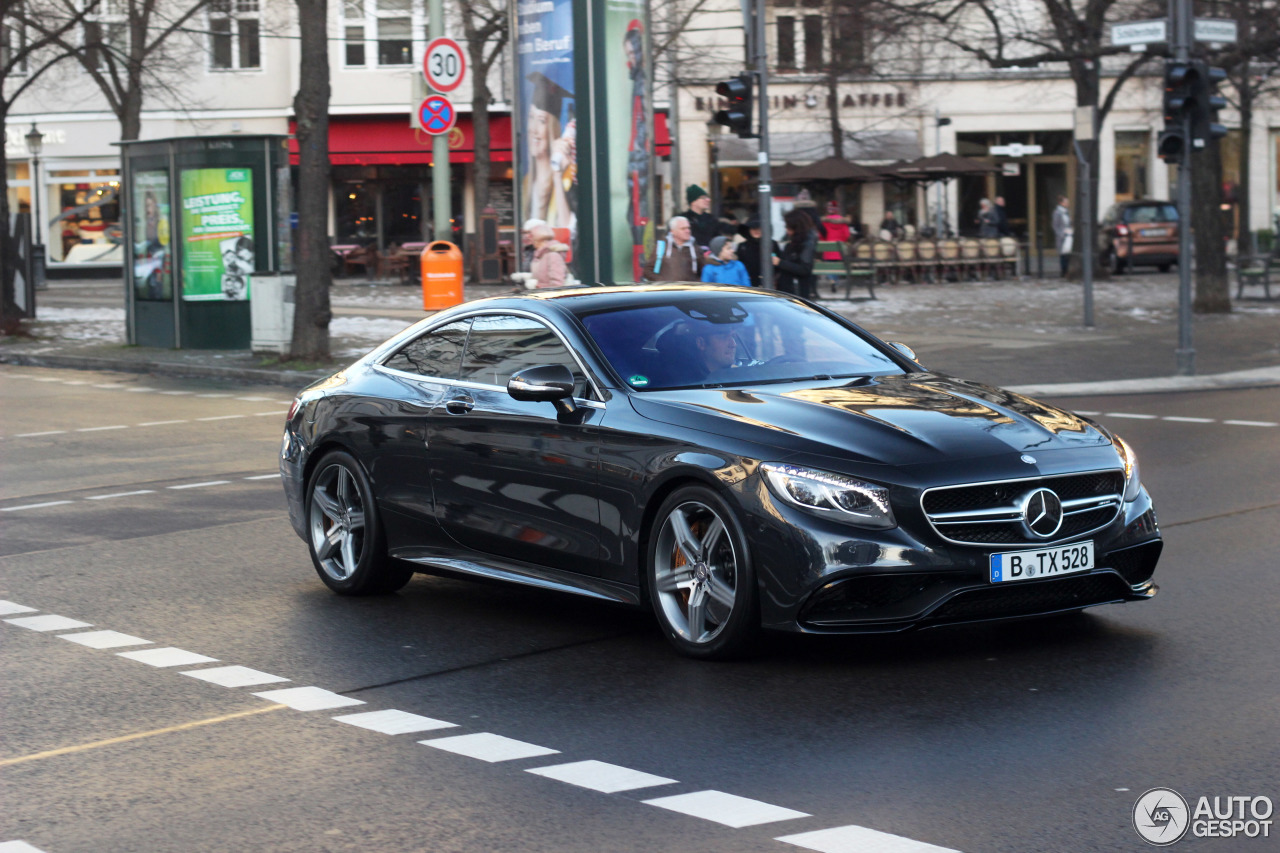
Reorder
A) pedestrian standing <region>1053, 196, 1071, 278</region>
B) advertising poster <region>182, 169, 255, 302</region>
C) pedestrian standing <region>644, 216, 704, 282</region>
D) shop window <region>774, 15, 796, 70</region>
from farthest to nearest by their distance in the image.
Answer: shop window <region>774, 15, 796, 70</region>, pedestrian standing <region>1053, 196, 1071, 278</region>, advertising poster <region>182, 169, 255, 302</region>, pedestrian standing <region>644, 216, 704, 282</region>

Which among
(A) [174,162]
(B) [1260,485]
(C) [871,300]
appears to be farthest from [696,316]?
(C) [871,300]

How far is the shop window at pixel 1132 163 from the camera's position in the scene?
5597 centimetres

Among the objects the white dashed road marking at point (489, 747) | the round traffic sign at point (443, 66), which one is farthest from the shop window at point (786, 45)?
the white dashed road marking at point (489, 747)

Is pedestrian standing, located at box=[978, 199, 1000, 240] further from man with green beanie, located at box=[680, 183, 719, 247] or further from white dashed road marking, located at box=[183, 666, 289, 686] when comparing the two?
white dashed road marking, located at box=[183, 666, 289, 686]

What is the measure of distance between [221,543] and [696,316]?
3747 mm

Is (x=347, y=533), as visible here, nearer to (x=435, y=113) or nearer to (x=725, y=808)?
(x=725, y=808)

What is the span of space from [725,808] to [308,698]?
2136mm

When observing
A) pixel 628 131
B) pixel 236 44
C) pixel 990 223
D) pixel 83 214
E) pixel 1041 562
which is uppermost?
pixel 236 44

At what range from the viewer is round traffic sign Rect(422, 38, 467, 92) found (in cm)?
2230

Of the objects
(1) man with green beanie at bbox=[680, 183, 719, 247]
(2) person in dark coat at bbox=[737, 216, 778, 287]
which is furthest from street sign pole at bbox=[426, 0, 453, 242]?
(2) person in dark coat at bbox=[737, 216, 778, 287]

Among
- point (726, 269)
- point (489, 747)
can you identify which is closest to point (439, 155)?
point (726, 269)

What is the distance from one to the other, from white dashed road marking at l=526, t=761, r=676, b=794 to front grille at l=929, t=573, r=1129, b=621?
149 cm

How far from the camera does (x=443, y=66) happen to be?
22469mm

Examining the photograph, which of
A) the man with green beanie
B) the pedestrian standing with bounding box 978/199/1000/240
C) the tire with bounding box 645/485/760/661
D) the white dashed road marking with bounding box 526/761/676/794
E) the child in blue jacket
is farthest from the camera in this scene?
the pedestrian standing with bounding box 978/199/1000/240
